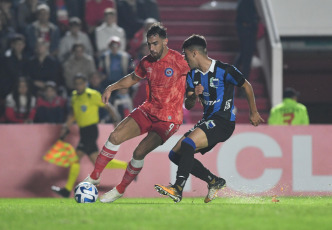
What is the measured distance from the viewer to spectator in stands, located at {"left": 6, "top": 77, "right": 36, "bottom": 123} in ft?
45.1

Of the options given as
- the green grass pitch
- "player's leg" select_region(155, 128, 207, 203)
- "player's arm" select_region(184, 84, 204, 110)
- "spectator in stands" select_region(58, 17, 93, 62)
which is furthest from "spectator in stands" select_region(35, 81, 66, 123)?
the green grass pitch

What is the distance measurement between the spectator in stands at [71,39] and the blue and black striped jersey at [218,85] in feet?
21.3

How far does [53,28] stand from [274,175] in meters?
5.10

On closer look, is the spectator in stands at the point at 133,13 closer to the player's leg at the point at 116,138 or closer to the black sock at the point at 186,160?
the player's leg at the point at 116,138

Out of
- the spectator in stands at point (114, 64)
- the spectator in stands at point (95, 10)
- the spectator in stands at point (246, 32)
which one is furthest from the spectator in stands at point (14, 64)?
the spectator in stands at point (246, 32)

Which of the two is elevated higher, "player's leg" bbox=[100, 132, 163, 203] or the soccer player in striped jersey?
the soccer player in striped jersey

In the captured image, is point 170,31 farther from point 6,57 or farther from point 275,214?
point 275,214

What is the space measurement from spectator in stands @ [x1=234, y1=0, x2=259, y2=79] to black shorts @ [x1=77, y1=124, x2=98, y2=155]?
3.83 meters

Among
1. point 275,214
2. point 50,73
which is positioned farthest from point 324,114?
point 275,214

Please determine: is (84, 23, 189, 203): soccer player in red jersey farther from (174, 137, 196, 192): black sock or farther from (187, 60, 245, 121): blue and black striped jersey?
(174, 137, 196, 192): black sock

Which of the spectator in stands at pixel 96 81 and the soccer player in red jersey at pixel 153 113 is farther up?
the soccer player in red jersey at pixel 153 113

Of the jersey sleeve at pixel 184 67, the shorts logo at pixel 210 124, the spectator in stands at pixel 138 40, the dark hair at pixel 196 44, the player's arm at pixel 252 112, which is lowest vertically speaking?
the spectator in stands at pixel 138 40

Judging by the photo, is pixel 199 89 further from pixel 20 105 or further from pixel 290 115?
pixel 20 105

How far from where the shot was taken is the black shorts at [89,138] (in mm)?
12906
